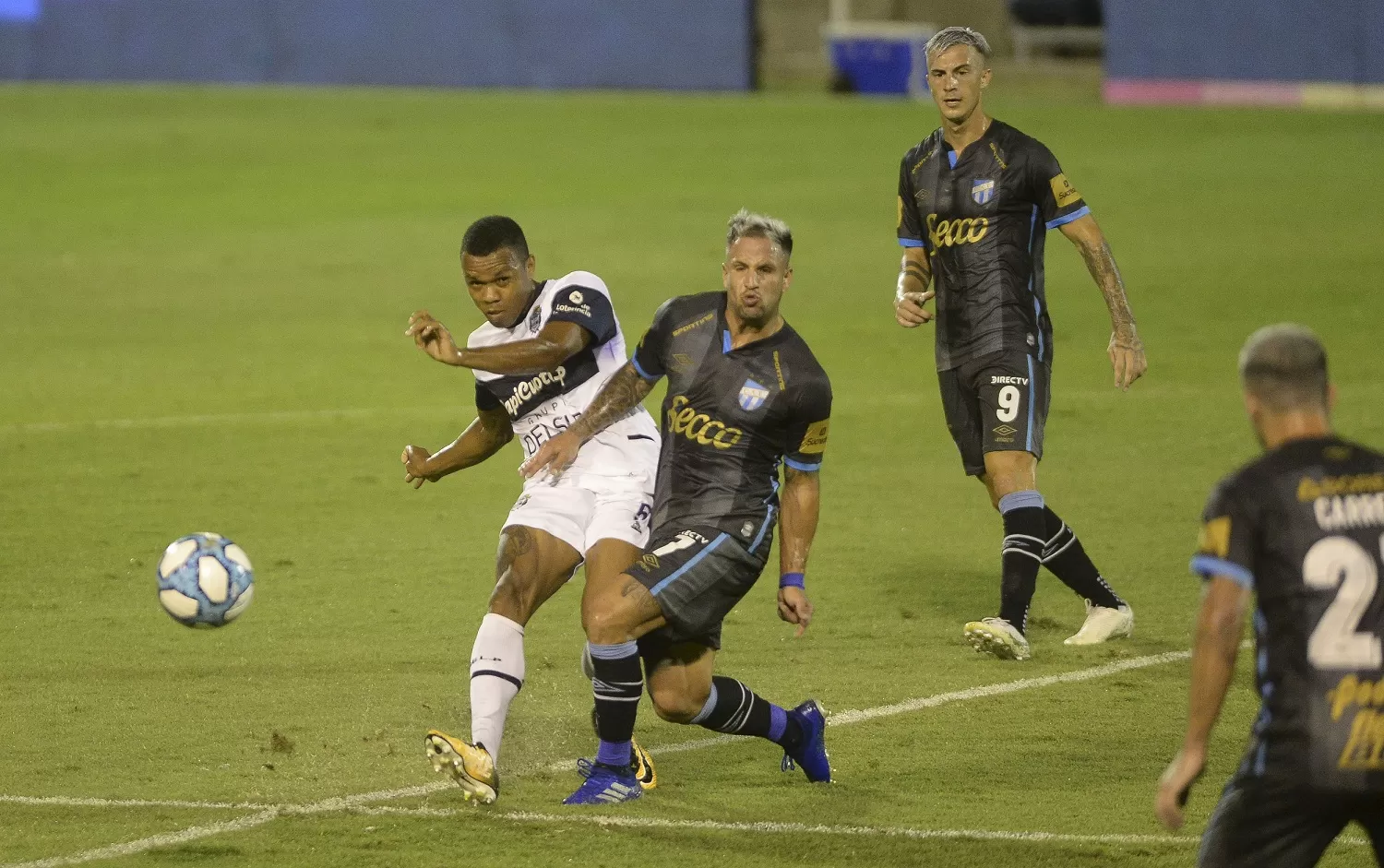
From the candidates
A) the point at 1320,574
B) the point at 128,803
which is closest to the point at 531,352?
the point at 128,803

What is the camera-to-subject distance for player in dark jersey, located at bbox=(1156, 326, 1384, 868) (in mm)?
4477

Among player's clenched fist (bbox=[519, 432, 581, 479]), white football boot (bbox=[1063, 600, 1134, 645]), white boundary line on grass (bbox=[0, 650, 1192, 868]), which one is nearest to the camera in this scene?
white boundary line on grass (bbox=[0, 650, 1192, 868])

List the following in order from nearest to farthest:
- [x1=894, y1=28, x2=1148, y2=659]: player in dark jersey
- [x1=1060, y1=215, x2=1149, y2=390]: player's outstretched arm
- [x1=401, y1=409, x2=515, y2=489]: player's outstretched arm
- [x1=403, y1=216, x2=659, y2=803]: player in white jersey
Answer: [x1=403, y1=216, x2=659, y2=803]: player in white jersey < [x1=401, y1=409, x2=515, y2=489]: player's outstretched arm < [x1=1060, y1=215, x2=1149, y2=390]: player's outstretched arm < [x1=894, y1=28, x2=1148, y2=659]: player in dark jersey

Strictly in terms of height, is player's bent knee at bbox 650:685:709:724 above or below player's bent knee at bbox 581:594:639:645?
below

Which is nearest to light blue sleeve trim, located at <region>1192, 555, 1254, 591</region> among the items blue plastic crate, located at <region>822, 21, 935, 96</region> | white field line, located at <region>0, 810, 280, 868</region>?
white field line, located at <region>0, 810, 280, 868</region>

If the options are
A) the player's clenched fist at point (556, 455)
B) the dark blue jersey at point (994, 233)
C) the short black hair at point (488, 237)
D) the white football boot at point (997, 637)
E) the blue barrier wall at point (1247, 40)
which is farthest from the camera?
the blue barrier wall at point (1247, 40)

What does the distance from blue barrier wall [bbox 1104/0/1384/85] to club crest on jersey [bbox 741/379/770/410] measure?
26.3m

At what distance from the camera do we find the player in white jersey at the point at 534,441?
6.93 metres

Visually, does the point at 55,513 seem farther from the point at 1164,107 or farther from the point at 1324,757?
the point at 1164,107

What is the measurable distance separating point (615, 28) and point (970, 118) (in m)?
29.4

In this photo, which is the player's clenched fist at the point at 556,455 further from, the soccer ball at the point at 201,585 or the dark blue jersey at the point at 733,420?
the soccer ball at the point at 201,585

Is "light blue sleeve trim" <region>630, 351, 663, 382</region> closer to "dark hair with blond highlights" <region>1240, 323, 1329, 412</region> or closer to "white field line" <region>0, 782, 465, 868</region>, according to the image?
"white field line" <region>0, 782, 465, 868</region>

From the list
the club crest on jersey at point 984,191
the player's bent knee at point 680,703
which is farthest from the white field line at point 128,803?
the club crest on jersey at point 984,191

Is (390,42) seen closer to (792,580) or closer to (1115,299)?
(1115,299)
